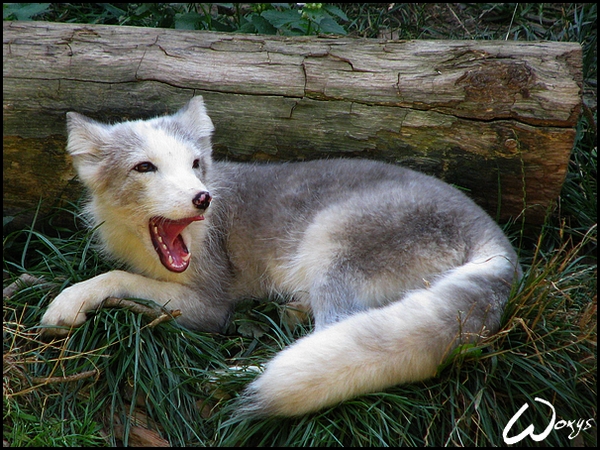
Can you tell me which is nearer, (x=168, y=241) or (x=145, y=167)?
(x=145, y=167)

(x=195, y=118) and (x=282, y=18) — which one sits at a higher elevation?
(x=282, y=18)

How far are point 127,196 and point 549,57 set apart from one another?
2568mm

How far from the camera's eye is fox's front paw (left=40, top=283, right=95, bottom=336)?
3.14 meters

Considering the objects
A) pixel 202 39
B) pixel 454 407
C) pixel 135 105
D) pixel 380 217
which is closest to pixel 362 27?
pixel 202 39

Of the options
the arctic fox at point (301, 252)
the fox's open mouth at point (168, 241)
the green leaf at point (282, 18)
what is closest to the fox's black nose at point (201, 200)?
the arctic fox at point (301, 252)

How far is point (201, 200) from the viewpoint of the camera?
120 inches

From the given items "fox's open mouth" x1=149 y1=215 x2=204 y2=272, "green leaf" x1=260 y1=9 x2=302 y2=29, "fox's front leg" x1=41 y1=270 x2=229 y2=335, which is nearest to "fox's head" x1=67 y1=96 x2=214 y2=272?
"fox's open mouth" x1=149 y1=215 x2=204 y2=272

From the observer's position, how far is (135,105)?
3.89m

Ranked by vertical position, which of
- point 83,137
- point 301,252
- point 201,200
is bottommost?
point 301,252

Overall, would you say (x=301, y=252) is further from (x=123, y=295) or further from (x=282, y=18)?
(x=282, y=18)

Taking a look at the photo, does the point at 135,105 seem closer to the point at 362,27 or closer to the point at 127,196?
the point at 127,196

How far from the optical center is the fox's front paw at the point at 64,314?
3139 millimetres

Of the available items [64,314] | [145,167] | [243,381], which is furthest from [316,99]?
[64,314]

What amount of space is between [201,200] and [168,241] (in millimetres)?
483
